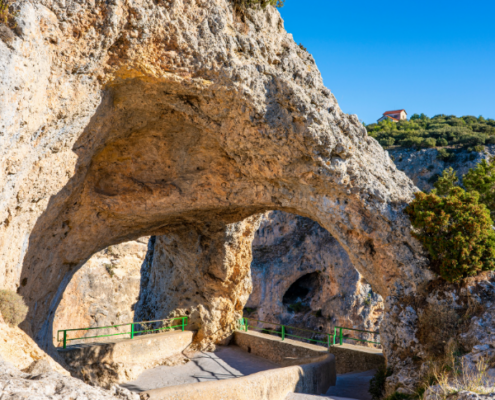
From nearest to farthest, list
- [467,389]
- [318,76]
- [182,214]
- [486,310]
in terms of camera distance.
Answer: [467,389] < [486,310] < [318,76] < [182,214]

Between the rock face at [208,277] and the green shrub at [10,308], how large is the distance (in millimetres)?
8999

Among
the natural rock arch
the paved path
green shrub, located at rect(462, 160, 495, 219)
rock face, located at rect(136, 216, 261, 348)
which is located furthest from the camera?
rock face, located at rect(136, 216, 261, 348)

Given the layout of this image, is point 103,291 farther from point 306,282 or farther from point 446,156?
point 446,156

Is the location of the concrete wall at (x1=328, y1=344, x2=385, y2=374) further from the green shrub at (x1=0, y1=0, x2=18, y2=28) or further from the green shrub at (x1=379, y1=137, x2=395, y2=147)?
the green shrub at (x1=379, y1=137, x2=395, y2=147)

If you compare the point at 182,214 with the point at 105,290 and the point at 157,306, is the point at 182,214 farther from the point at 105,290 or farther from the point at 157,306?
the point at 105,290

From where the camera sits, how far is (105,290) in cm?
2519

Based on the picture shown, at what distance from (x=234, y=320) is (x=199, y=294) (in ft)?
6.48

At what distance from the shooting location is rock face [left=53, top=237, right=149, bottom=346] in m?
23.3

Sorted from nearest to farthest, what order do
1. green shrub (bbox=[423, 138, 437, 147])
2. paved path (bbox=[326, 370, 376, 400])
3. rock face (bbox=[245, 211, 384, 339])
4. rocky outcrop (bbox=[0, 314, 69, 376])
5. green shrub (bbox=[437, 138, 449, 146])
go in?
rocky outcrop (bbox=[0, 314, 69, 376]), paved path (bbox=[326, 370, 376, 400]), rock face (bbox=[245, 211, 384, 339]), green shrub (bbox=[423, 138, 437, 147]), green shrub (bbox=[437, 138, 449, 146])

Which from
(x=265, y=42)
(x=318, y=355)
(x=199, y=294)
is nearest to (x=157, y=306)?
(x=199, y=294)

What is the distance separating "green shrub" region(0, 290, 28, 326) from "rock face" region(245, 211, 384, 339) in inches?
829

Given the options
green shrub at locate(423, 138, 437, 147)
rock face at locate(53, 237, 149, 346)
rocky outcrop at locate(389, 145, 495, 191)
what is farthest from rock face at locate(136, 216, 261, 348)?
green shrub at locate(423, 138, 437, 147)

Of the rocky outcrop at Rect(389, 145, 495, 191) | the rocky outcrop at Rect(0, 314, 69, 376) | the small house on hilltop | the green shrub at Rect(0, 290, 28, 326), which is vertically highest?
the small house on hilltop

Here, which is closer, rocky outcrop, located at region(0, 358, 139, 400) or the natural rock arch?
rocky outcrop, located at region(0, 358, 139, 400)
